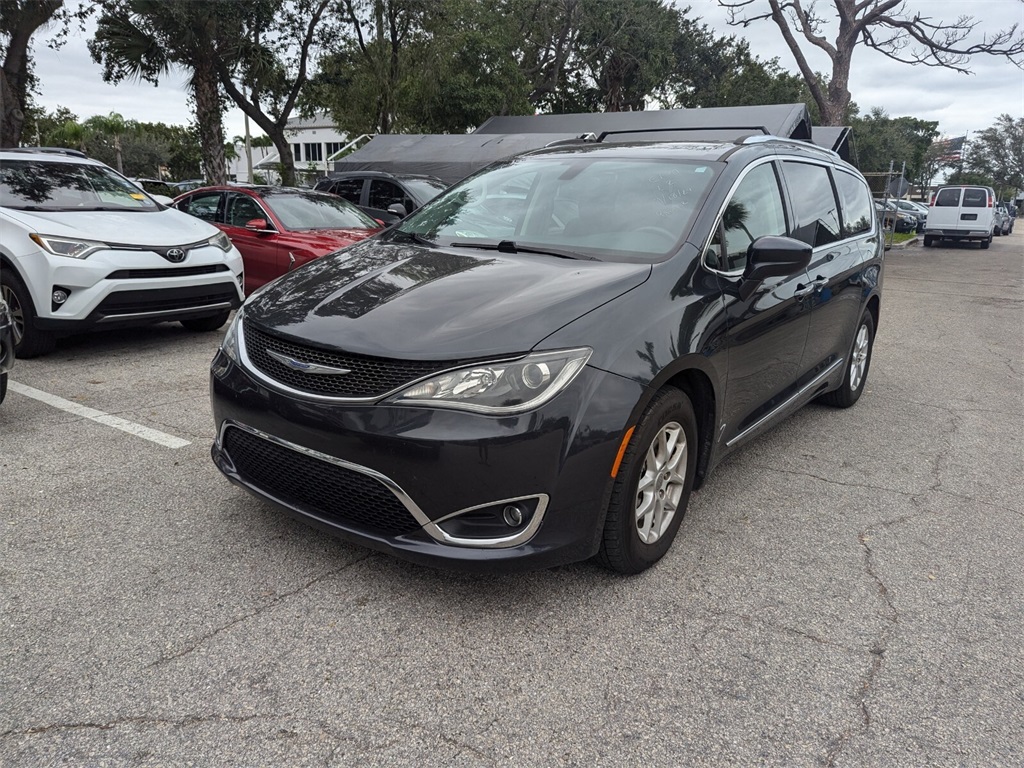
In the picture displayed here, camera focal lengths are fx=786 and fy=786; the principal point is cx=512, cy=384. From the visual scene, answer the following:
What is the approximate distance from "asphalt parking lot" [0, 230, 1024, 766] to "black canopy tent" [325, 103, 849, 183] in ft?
38.0

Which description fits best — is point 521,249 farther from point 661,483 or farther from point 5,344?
point 5,344

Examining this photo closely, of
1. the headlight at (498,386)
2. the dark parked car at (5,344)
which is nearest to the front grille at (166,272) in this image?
the dark parked car at (5,344)

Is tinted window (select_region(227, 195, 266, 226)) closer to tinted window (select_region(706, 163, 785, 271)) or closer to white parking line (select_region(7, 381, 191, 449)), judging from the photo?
white parking line (select_region(7, 381, 191, 449))

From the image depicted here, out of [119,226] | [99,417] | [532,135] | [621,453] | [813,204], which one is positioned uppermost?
[532,135]

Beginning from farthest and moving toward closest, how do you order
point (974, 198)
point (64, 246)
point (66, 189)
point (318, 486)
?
point (974, 198) < point (66, 189) < point (64, 246) < point (318, 486)

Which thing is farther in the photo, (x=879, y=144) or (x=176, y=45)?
(x=879, y=144)

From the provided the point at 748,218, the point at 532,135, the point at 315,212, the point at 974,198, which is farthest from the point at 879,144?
the point at 748,218

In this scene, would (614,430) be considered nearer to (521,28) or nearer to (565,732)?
(565,732)

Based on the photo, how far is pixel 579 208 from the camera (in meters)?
3.73

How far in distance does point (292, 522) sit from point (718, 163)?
2526mm

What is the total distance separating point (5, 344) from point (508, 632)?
3.62 meters

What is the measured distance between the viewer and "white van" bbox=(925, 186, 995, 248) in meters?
25.5

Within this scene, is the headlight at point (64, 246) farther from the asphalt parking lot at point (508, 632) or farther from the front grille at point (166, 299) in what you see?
the asphalt parking lot at point (508, 632)

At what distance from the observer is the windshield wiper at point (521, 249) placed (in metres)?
3.37
